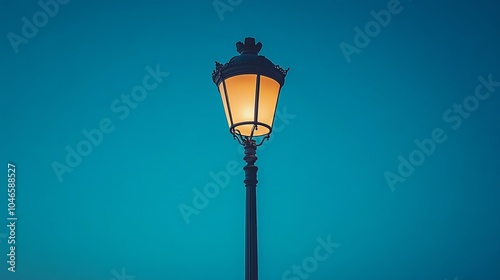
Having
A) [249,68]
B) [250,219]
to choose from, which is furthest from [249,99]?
[250,219]

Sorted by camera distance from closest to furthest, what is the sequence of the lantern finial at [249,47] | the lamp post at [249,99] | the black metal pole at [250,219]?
1. the black metal pole at [250,219]
2. the lamp post at [249,99]
3. the lantern finial at [249,47]

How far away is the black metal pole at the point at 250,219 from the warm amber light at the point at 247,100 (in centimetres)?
24

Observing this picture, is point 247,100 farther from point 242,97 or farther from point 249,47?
point 249,47

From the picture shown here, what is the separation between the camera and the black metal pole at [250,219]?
4219mm

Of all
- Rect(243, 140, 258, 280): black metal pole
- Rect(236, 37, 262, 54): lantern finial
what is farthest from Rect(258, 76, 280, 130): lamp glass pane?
Rect(236, 37, 262, 54): lantern finial

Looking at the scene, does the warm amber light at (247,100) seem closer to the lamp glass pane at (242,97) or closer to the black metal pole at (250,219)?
the lamp glass pane at (242,97)

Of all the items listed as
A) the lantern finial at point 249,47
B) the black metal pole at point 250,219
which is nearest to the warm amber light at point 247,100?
the black metal pole at point 250,219

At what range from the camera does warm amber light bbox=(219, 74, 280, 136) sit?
4703 millimetres

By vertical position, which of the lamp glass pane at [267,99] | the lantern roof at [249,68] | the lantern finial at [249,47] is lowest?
the lamp glass pane at [267,99]

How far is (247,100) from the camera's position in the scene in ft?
15.5

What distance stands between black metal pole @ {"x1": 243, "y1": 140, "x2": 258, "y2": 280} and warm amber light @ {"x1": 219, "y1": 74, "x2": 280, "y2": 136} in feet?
0.80

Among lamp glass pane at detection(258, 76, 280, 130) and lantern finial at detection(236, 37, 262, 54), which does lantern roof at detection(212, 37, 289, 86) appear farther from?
lantern finial at detection(236, 37, 262, 54)

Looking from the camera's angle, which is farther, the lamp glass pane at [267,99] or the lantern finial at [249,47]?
the lantern finial at [249,47]

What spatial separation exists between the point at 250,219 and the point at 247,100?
1.24 metres
